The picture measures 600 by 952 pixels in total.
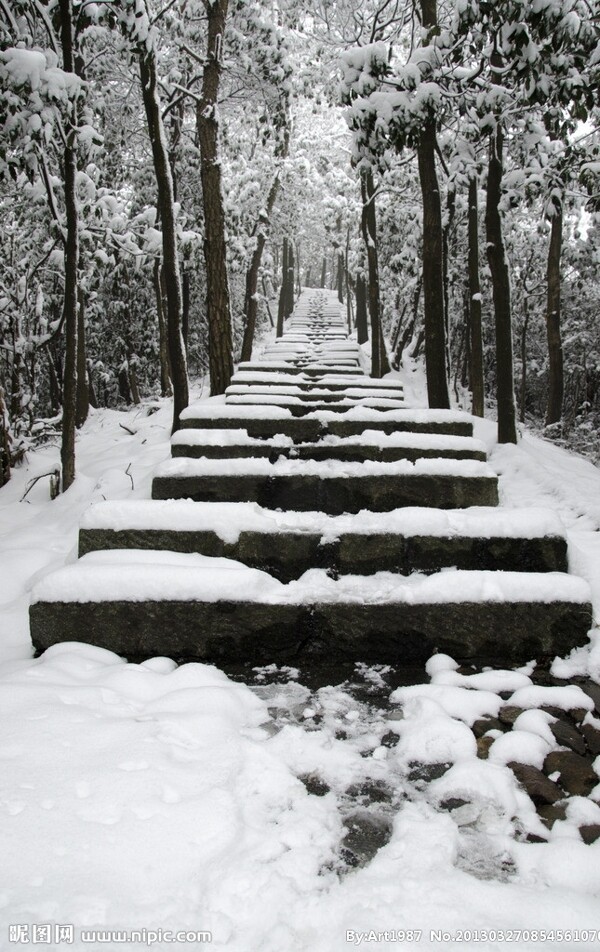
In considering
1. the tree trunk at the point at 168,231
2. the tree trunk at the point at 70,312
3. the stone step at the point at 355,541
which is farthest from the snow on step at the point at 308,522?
the tree trunk at the point at 168,231

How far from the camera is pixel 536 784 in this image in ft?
5.54

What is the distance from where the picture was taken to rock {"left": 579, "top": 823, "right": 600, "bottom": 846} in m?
1.50

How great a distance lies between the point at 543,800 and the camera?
164cm

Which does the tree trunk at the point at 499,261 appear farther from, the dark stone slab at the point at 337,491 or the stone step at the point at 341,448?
the dark stone slab at the point at 337,491

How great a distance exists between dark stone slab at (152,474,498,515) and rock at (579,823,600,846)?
2.01 m

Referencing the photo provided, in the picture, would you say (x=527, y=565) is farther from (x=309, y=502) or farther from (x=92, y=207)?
(x=92, y=207)

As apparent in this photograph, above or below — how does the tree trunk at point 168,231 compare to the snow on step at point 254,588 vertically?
above

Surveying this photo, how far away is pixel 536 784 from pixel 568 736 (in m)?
0.30

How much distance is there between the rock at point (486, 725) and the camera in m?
1.95

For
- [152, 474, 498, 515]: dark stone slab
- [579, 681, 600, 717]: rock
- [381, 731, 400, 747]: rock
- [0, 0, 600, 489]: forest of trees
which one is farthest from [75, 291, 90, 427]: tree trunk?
[579, 681, 600, 717]: rock

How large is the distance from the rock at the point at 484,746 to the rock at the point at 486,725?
1.2 inches

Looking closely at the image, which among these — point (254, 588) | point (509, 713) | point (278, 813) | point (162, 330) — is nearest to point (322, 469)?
point (254, 588)

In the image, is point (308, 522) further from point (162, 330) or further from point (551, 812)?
point (162, 330)

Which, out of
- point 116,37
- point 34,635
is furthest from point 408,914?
point 116,37
